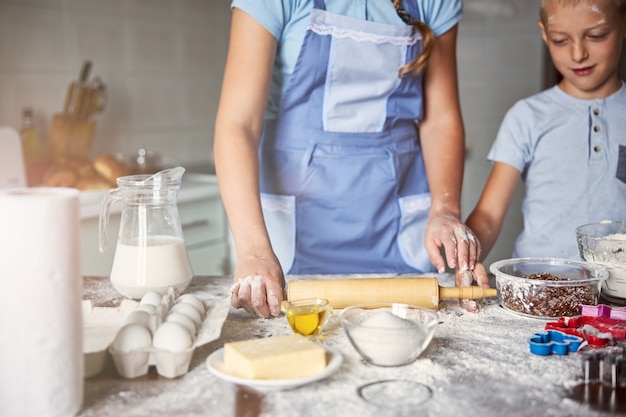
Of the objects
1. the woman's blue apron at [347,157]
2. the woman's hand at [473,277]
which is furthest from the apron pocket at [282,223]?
the woman's hand at [473,277]

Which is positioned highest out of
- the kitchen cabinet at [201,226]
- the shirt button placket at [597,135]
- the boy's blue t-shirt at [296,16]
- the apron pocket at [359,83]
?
the boy's blue t-shirt at [296,16]

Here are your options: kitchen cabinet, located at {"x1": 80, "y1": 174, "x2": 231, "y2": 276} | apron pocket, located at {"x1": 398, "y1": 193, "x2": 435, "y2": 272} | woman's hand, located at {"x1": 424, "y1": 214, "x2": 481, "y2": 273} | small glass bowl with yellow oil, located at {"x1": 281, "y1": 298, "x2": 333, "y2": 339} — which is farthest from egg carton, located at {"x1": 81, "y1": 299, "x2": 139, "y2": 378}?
kitchen cabinet, located at {"x1": 80, "y1": 174, "x2": 231, "y2": 276}

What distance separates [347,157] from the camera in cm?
154

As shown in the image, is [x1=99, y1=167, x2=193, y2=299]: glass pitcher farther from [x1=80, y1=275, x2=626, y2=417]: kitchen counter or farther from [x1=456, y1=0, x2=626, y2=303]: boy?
[x1=456, y1=0, x2=626, y2=303]: boy

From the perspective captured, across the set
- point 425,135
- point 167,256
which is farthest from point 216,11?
point 167,256

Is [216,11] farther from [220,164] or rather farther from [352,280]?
[352,280]

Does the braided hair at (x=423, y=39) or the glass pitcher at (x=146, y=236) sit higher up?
the braided hair at (x=423, y=39)

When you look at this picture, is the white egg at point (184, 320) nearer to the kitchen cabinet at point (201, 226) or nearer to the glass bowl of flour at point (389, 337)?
the glass bowl of flour at point (389, 337)

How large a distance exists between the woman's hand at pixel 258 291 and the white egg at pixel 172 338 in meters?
0.18

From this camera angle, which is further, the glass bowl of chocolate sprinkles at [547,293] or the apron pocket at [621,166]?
the apron pocket at [621,166]

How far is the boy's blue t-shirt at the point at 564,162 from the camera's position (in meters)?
1.63

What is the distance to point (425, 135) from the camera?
5.37 feet

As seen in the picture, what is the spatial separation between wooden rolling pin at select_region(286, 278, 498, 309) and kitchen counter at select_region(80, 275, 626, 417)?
0.10m

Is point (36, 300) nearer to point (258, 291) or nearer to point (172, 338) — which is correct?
point (172, 338)
